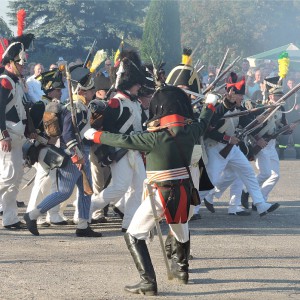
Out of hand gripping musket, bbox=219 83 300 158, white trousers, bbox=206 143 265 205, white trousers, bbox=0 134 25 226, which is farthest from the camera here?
hand gripping musket, bbox=219 83 300 158

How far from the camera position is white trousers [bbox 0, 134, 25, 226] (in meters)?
10.9

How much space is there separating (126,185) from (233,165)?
2.28 m

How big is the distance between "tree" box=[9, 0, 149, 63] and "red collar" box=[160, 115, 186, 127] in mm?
30336

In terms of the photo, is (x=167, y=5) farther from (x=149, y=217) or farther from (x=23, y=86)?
(x=149, y=217)

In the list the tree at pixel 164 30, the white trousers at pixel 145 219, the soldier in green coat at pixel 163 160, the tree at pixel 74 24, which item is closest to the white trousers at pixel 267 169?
the soldier in green coat at pixel 163 160

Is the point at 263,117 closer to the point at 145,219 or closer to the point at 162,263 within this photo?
the point at 162,263

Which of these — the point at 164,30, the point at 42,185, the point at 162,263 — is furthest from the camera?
the point at 164,30

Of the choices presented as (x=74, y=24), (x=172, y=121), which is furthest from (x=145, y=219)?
(x=74, y=24)

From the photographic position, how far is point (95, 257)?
365 inches

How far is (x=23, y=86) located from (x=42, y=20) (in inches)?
1263

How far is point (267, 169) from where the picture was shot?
13250mm

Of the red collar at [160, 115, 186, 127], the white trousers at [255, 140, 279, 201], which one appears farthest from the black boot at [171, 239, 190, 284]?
the white trousers at [255, 140, 279, 201]

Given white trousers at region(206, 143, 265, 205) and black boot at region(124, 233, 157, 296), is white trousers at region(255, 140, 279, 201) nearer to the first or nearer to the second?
white trousers at region(206, 143, 265, 205)

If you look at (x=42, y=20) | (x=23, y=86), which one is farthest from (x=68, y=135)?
(x=42, y=20)
